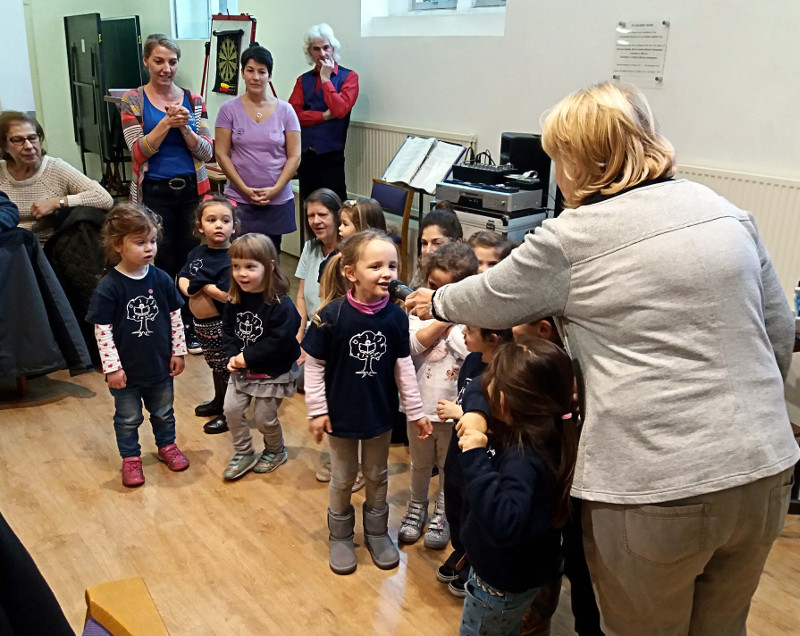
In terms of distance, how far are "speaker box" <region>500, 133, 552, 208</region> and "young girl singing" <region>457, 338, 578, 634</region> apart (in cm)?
260

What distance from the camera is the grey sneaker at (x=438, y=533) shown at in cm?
242

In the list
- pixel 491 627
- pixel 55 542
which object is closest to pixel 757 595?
pixel 491 627

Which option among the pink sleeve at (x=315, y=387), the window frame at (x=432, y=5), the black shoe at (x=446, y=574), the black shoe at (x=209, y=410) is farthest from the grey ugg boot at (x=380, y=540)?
the window frame at (x=432, y=5)

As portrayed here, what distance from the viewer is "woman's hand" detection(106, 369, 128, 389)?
2617 millimetres

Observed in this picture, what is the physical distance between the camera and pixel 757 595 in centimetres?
226

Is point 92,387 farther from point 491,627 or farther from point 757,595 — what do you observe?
point 757,595

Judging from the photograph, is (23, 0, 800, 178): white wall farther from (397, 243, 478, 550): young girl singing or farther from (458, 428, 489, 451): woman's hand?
(458, 428, 489, 451): woman's hand

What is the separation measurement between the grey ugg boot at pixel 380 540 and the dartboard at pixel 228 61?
4.96m

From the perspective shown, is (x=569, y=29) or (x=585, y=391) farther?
(x=569, y=29)

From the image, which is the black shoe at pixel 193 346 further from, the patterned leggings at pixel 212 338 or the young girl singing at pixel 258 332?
the young girl singing at pixel 258 332

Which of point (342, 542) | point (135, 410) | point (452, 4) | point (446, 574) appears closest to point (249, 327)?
point (135, 410)

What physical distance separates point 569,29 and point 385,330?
249cm

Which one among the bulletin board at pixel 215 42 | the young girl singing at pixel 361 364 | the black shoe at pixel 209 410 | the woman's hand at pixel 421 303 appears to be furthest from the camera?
the bulletin board at pixel 215 42

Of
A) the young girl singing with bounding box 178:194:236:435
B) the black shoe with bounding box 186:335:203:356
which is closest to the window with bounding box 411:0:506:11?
the young girl singing with bounding box 178:194:236:435
